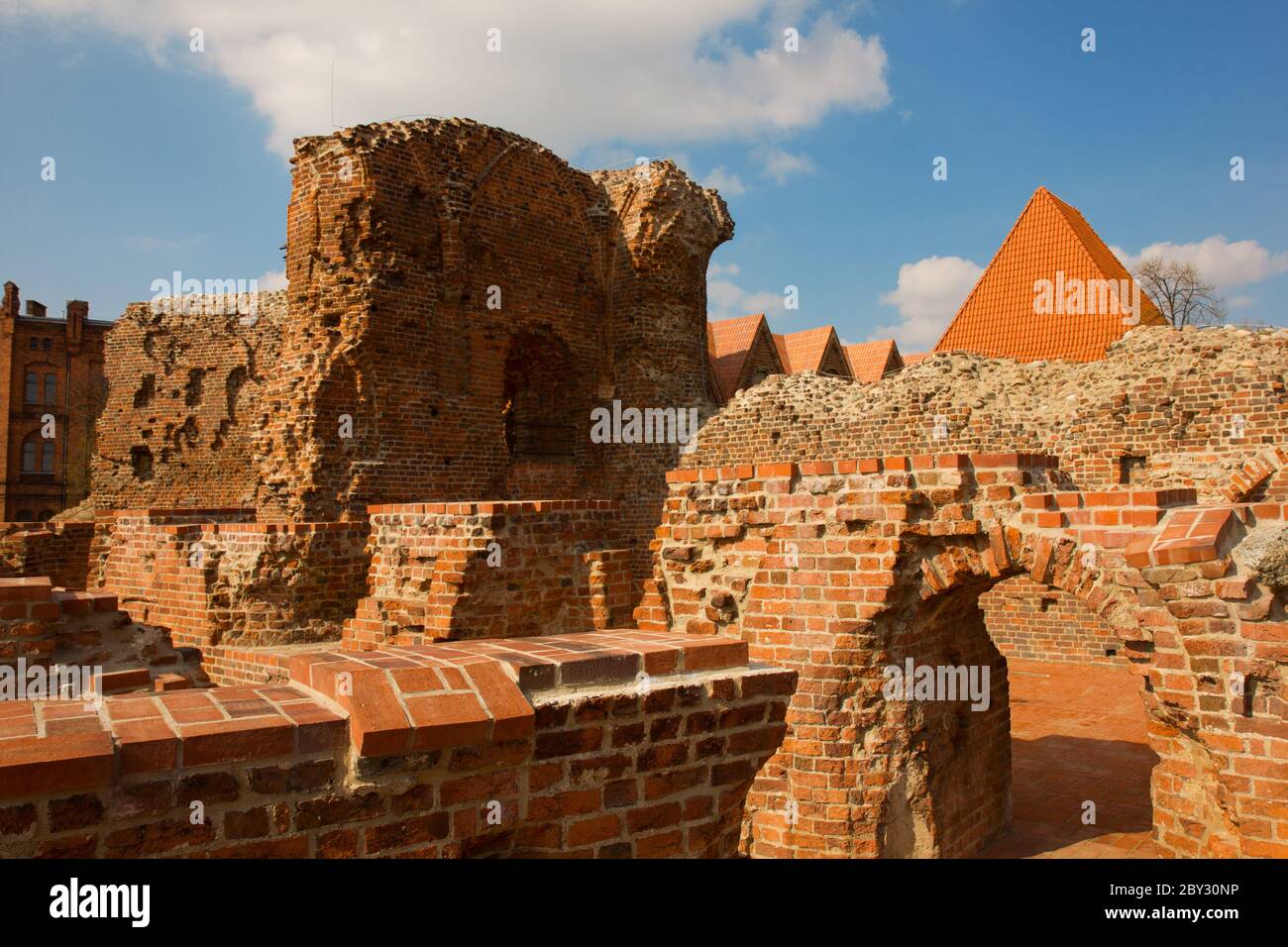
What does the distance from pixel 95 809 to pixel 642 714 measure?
1373 millimetres

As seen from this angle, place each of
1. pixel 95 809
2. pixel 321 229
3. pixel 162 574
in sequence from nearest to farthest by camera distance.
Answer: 1. pixel 95 809
2. pixel 162 574
3. pixel 321 229

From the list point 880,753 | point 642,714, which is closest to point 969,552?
point 880,753

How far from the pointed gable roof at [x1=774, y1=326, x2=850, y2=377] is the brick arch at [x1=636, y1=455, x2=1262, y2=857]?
2803 centimetres

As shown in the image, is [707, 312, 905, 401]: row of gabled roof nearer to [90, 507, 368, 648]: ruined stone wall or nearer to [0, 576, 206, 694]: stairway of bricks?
[90, 507, 368, 648]: ruined stone wall

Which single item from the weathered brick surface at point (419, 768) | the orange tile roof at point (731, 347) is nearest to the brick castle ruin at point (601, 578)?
the weathered brick surface at point (419, 768)

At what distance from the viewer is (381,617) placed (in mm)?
7926

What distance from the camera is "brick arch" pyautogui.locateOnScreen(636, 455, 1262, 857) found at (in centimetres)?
436

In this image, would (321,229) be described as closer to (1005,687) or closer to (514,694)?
(1005,687)

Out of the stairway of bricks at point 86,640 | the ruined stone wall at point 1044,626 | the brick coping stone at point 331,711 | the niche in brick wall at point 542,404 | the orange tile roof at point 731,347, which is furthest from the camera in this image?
the orange tile roof at point 731,347

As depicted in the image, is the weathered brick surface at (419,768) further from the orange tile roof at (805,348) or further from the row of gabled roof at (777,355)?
the orange tile roof at (805,348)

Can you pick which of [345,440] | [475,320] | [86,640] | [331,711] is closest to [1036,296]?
[475,320]

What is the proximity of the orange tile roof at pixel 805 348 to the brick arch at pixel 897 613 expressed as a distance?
92.0 feet

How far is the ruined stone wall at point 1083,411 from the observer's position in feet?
35.6
